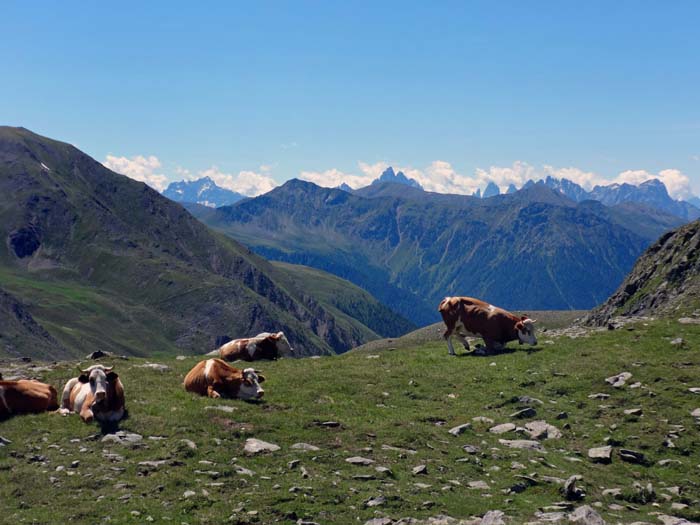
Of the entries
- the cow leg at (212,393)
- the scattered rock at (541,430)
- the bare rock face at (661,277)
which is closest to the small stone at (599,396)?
the scattered rock at (541,430)

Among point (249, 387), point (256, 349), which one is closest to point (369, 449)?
point (249, 387)

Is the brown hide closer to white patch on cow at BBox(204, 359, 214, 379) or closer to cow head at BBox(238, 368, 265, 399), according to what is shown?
cow head at BBox(238, 368, 265, 399)

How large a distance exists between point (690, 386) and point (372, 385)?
12529 millimetres

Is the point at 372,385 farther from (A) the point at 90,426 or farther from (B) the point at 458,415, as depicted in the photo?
(A) the point at 90,426

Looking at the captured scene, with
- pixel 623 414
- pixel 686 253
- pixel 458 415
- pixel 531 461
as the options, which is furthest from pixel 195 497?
pixel 686 253

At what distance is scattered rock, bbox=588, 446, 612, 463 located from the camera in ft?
63.2

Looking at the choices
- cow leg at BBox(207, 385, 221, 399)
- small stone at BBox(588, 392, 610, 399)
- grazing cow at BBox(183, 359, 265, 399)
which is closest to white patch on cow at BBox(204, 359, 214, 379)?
grazing cow at BBox(183, 359, 265, 399)

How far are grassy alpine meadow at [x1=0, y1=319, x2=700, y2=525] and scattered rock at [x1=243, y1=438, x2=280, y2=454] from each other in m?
0.28

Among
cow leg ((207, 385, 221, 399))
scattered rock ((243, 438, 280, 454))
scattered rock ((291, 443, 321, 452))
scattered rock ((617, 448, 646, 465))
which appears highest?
cow leg ((207, 385, 221, 399))

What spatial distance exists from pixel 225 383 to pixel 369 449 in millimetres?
7202

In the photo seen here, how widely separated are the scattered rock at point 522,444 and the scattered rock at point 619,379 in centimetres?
715

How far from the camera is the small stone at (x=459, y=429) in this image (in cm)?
2106

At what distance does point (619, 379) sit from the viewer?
2642cm

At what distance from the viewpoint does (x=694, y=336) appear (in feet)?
106
